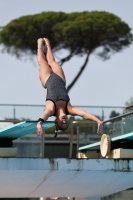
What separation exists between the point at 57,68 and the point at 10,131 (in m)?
2.09

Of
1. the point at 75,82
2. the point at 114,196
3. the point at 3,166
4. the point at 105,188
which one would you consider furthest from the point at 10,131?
the point at 75,82

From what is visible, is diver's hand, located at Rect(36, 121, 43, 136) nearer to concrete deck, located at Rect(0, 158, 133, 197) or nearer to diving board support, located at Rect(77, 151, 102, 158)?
concrete deck, located at Rect(0, 158, 133, 197)

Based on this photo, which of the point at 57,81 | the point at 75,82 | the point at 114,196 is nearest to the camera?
the point at 57,81

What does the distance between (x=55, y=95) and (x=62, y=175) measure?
1743 mm

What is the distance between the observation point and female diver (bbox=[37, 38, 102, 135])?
17266 mm

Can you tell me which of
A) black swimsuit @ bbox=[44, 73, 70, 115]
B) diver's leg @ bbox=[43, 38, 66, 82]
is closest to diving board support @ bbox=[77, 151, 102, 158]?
diver's leg @ bbox=[43, 38, 66, 82]

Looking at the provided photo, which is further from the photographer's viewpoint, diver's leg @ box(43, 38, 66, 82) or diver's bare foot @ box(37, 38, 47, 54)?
diver's bare foot @ box(37, 38, 47, 54)

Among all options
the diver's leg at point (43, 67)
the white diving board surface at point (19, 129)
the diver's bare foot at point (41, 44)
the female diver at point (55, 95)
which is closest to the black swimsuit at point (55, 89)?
the female diver at point (55, 95)

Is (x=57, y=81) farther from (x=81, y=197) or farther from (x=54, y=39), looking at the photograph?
(x=54, y=39)

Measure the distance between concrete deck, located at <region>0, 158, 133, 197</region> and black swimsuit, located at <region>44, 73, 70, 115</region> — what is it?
4.48 feet

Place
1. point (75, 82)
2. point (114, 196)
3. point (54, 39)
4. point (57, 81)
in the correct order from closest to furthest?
point (57, 81) → point (114, 196) → point (75, 82) → point (54, 39)

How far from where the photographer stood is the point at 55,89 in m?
18.0

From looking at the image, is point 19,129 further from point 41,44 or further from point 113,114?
point 113,114

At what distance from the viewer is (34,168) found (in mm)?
17281
